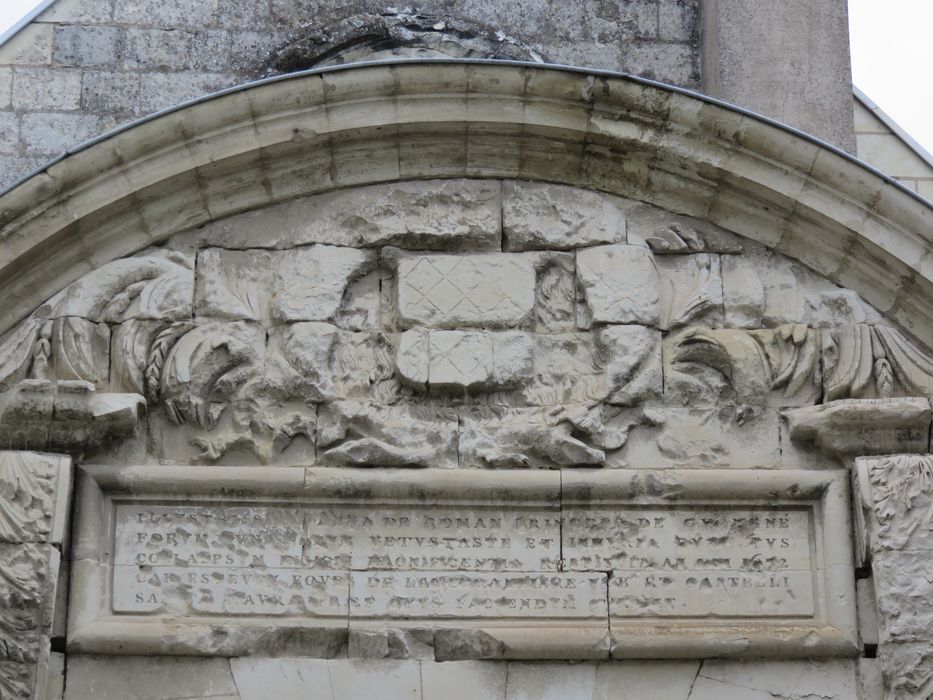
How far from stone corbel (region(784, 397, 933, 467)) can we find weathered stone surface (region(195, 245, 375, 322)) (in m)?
1.71

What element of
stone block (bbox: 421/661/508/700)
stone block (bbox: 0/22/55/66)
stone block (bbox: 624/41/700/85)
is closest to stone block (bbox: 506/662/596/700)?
stone block (bbox: 421/661/508/700)

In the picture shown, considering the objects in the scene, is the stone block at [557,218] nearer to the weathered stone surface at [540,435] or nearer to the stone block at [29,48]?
the weathered stone surface at [540,435]

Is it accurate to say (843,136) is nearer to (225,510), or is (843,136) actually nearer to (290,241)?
(290,241)

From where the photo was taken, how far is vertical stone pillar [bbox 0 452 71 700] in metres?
6.25

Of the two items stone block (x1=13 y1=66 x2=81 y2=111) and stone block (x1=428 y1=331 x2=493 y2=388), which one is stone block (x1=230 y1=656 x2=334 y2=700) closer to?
stone block (x1=428 y1=331 x2=493 y2=388)

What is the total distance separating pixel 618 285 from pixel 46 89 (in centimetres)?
311

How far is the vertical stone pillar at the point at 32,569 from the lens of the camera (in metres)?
6.25

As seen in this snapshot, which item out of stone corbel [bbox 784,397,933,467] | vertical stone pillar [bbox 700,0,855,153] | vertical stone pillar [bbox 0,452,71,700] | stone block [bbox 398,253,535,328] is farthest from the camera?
vertical stone pillar [bbox 700,0,855,153]

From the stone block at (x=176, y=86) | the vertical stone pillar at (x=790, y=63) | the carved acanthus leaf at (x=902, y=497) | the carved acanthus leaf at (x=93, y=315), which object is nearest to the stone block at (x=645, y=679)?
the carved acanthus leaf at (x=902, y=497)

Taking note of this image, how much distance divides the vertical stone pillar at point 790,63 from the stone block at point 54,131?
9.14 ft

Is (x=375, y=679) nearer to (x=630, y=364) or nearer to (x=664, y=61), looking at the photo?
(x=630, y=364)

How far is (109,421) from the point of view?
655 cm

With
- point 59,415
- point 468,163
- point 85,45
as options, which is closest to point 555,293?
point 468,163

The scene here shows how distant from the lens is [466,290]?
271 inches
